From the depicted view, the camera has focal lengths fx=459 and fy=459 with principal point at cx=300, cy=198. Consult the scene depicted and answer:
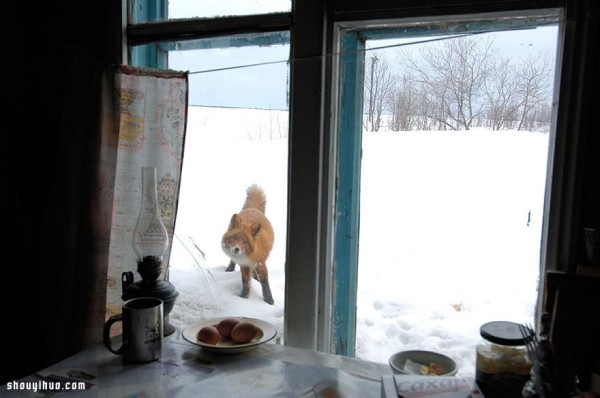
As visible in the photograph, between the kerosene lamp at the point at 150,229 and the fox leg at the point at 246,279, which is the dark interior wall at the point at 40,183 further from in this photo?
the fox leg at the point at 246,279

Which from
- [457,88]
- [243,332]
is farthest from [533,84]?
[243,332]

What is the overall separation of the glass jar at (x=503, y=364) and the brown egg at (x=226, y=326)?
2.09ft

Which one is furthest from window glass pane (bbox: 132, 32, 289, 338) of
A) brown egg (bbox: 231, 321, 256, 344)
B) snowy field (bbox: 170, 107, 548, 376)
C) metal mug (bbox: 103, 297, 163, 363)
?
metal mug (bbox: 103, 297, 163, 363)

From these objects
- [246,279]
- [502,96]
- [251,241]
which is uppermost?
[502,96]

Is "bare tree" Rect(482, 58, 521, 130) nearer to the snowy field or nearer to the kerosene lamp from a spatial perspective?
the snowy field

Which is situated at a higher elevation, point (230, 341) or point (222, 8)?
point (222, 8)

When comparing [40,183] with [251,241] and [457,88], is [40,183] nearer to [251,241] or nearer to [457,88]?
[251,241]

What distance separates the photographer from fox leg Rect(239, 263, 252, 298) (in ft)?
4.85

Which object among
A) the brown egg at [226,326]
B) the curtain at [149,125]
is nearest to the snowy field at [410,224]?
the curtain at [149,125]

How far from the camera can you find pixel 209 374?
1104 millimetres

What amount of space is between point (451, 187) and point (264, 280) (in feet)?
2.10

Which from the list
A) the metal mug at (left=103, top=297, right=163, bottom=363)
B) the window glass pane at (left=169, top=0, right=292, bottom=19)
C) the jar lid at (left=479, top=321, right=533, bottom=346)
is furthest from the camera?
the window glass pane at (left=169, top=0, right=292, bottom=19)
